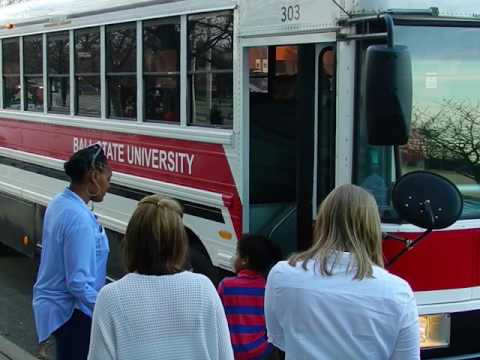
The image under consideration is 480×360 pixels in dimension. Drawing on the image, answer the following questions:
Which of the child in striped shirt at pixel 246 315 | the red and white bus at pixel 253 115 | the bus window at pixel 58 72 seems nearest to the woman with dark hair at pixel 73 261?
the child in striped shirt at pixel 246 315

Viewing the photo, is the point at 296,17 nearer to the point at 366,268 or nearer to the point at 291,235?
the point at 291,235

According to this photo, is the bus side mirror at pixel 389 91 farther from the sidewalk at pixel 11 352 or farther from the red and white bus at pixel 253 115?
the sidewalk at pixel 11 352

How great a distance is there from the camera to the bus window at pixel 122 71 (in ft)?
20.1

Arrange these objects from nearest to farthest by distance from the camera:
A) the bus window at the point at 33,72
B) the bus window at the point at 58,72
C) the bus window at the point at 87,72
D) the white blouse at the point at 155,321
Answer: the white blouse at the point at 155,321
the bus window at the point at 87,72
the bus window at the point at 58,72
the bus window at the point at 33,72

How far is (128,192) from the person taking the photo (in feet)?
20.7

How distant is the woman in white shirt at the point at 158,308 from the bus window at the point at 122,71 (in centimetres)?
366

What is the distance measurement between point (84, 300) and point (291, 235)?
216 centimetres

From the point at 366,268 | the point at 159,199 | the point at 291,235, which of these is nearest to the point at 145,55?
the point at 291,235

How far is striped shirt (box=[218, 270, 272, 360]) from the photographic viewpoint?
163 inches

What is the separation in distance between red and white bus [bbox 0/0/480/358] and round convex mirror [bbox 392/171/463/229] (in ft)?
1.25

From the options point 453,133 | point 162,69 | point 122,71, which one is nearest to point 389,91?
point 453,133

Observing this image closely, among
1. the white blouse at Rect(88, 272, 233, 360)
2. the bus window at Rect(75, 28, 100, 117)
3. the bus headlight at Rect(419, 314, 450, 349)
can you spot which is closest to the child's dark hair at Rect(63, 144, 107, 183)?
the white blouse at Rect(88, 272, 233, 360)

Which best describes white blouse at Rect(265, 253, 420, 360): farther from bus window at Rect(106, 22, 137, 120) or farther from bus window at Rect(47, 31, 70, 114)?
bus window at Rect(47, 31, 70, 114)

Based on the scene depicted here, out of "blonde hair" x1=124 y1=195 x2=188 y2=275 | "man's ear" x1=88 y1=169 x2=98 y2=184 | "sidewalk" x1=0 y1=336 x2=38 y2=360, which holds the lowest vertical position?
"sidewalk" x1=0 y1=336 x2=38 y2=360
